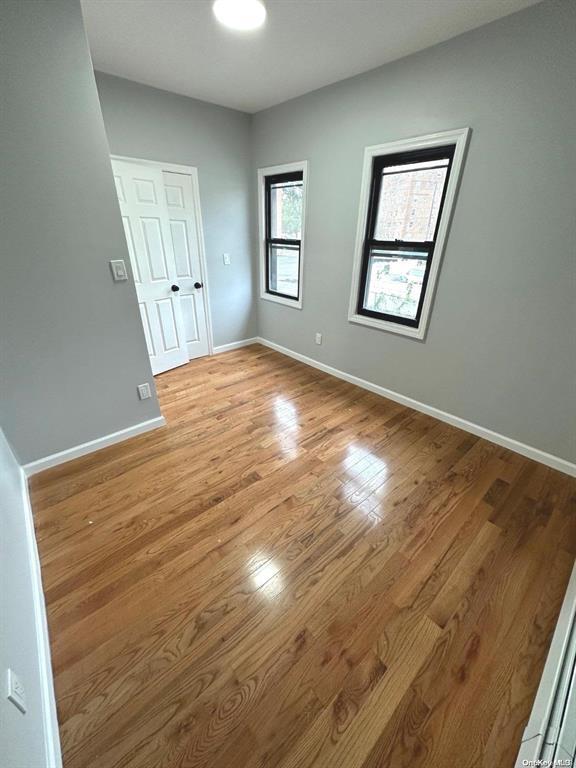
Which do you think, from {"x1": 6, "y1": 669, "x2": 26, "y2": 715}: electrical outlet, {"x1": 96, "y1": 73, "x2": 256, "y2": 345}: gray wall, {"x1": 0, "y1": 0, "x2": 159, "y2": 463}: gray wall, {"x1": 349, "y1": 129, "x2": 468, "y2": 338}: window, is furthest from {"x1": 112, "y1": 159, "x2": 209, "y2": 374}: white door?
{"x1": 6, "y1": 669, "x2": 26, "y2": 715}: electrical outlet

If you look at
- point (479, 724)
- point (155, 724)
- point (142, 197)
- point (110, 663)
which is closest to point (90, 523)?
point (110, 663)

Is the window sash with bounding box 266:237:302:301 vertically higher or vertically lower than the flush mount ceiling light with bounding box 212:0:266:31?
lower

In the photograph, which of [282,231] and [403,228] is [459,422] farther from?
[282,231]

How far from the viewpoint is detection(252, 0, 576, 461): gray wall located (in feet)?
5.61

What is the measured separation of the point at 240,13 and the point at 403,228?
1654 millimetres

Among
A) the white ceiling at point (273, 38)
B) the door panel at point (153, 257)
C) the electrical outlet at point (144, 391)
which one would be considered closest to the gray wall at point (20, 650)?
the electrical outlet at point (144, 391)

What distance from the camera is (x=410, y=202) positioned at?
2426mm

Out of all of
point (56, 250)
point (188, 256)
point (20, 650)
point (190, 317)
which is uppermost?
point (56, 250)

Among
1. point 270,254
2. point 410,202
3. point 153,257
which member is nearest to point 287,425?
point 410,202

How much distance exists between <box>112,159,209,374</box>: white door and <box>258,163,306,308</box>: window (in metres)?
0.85

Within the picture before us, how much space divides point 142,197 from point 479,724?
3.98m

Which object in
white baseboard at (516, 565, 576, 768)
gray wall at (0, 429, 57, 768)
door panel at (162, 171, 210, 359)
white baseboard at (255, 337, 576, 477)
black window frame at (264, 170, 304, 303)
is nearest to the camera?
gray wall at (0, 429, 57, 768)

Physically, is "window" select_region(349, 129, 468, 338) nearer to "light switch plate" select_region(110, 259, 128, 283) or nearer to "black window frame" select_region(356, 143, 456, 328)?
"black window frame" select_region(356, 143, 456, 328)

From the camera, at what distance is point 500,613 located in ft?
4.27
